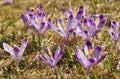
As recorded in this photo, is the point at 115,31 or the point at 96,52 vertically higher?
the point at 115,31

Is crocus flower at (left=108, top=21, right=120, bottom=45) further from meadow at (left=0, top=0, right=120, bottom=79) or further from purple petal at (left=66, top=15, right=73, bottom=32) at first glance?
purple petal at (left=66, top=15, right=73, bottom=32)

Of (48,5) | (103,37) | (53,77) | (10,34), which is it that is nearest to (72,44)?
(103,37)

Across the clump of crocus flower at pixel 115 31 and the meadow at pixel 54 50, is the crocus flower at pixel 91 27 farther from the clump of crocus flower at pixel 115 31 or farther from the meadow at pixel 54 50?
the meadow at pixel 54 50

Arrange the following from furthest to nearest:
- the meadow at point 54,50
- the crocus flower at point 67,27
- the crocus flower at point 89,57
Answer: the crocus flower at point 67,27 → the meadow at point 54,50 → the crocus flower at point 89,57

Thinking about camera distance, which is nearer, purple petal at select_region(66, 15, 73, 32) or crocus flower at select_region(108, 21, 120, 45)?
crocus flower at select_region(108, 21, 120, 45)

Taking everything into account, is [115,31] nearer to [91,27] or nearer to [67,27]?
[91,27]

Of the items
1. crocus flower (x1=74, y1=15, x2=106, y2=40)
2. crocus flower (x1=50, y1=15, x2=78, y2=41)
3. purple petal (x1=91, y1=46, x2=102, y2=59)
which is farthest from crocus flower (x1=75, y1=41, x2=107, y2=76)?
crocus flower (x1=50, y1=15, x2=78, y2=41)

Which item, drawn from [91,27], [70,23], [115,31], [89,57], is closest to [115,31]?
[115,31]

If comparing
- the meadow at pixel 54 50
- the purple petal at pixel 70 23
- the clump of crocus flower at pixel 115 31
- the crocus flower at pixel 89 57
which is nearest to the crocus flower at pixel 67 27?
the purple petal at pixel 70 23

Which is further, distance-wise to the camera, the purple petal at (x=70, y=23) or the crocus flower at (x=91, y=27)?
the purple petal at (x=70, y=23)

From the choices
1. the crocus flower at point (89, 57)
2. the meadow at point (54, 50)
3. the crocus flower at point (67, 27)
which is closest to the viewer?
the crocus flower at point (89, 57)

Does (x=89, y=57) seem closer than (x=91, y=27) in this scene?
Yes

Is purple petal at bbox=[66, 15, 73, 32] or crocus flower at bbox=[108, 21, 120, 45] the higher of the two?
purple petal at bbox=[66, 15, 73, 32]
